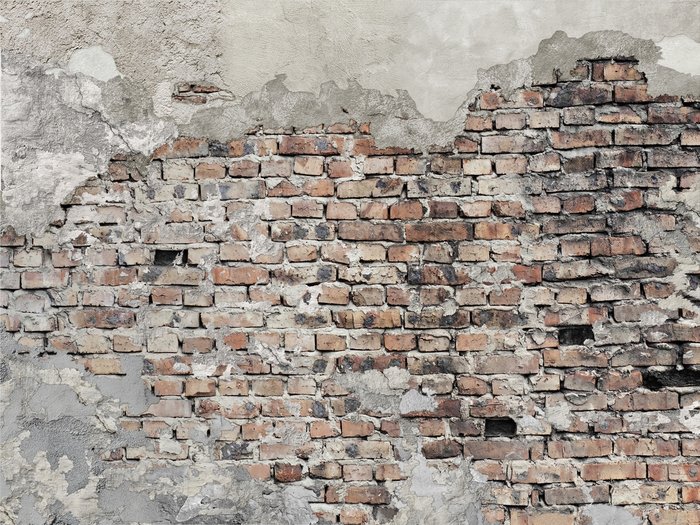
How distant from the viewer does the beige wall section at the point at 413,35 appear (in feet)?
6.49

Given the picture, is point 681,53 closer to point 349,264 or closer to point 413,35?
point 413,35

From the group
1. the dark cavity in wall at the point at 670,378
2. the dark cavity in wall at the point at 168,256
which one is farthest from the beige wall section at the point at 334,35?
the dark cavity in wall at the point at 670,378

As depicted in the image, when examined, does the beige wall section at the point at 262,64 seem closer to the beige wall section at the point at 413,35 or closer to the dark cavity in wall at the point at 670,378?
the beige wall section at the point at 413,35

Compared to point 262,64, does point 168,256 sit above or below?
below

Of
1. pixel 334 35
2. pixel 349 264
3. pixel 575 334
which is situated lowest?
pixel 575 334

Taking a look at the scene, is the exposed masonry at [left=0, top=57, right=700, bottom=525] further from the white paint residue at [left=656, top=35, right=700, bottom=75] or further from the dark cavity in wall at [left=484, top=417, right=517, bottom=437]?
the white paint residue at [left=656, top=35, right=700, bottom=75]

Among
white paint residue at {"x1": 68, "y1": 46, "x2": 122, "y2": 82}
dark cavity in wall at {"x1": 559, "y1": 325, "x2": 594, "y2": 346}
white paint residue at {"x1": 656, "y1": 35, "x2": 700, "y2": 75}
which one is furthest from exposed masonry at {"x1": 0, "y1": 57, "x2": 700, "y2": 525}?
white paint residue at {"x1": 68, "y1": 46, "x2": 122, "y2": 82}

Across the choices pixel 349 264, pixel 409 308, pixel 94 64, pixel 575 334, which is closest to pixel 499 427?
pixel 575 334

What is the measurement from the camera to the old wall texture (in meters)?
1.97

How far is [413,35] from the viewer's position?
2.02 meters

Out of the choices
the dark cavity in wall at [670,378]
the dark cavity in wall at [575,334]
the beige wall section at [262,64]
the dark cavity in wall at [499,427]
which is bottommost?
the dark cavity in wall at [499,427]

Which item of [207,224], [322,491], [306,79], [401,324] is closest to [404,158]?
[306,79]

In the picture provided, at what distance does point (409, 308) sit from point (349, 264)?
0.88ft

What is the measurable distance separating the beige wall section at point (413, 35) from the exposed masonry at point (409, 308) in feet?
0.53
